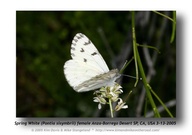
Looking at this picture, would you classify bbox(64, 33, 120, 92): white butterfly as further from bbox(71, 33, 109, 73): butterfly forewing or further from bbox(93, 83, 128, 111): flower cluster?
bbox(93, 83, 128, 111): flower cluster

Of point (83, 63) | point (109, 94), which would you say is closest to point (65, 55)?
point (83, 63)

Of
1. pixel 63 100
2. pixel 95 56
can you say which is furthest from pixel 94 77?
pixel 63 100

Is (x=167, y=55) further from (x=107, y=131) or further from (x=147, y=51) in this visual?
(x=107, y=131)

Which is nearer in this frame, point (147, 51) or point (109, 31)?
point (147, 51)

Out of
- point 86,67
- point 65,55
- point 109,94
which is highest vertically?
point 65,55

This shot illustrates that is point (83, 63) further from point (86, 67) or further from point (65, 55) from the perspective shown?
point (65, 55)
